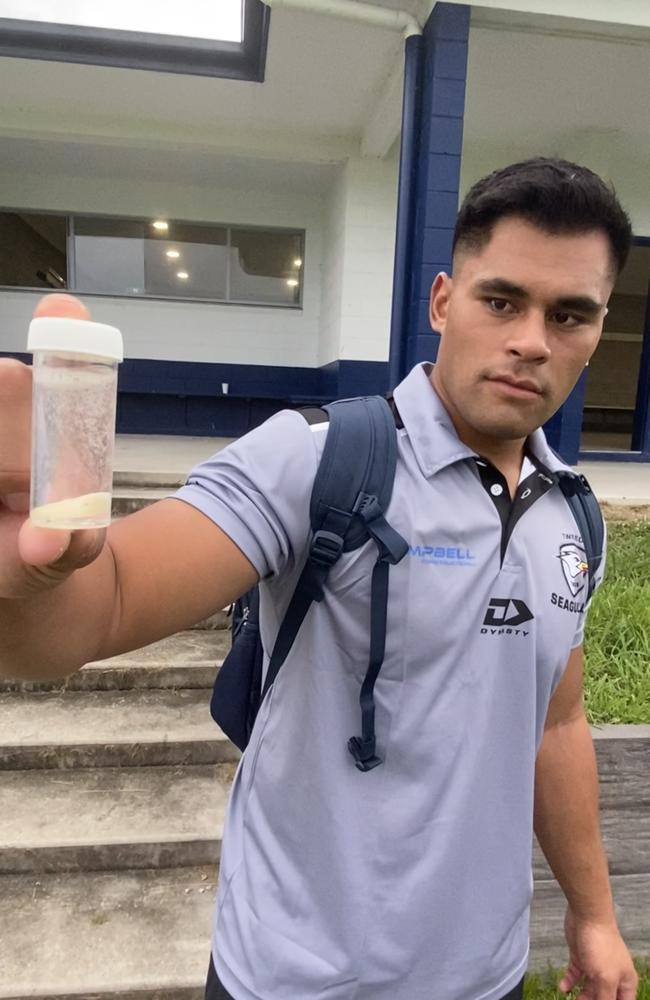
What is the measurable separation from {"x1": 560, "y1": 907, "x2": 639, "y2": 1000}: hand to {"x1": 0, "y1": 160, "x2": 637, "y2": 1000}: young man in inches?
9.0

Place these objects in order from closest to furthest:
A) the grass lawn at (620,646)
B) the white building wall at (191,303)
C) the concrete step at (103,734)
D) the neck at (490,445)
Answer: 1. the neck at (490,445)
2. the grass lawn at (620,646)
3. the concrete step at (103,734)
4. the white building wall at (191,303)

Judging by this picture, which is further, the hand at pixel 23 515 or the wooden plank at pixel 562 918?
the wooden plank at pixel 562 918

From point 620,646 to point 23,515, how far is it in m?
2.82

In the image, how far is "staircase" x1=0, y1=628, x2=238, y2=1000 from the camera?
2.08 metres

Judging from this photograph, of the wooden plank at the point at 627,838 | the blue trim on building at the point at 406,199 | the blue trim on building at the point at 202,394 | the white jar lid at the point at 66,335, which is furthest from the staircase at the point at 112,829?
the blue trim on building at the point at 202,394

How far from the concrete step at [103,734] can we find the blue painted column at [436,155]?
3098 mm

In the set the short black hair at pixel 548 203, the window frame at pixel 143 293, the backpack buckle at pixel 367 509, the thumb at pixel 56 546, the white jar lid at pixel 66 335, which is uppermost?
the window frame at pixel 143 293

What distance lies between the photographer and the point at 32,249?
7715 mm

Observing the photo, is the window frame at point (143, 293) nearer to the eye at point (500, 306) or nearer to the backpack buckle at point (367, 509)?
the eye at point (500, 306)

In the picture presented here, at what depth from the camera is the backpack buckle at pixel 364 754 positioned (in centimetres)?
93

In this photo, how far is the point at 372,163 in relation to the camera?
6.45 meters

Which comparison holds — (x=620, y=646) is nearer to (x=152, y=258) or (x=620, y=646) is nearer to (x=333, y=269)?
(x=333, y=269)

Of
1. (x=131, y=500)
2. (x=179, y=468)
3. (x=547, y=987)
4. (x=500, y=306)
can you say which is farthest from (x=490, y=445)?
(x=179, y=468)

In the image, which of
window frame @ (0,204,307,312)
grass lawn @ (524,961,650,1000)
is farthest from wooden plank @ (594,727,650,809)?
window frame @ (0,204,307,312)
